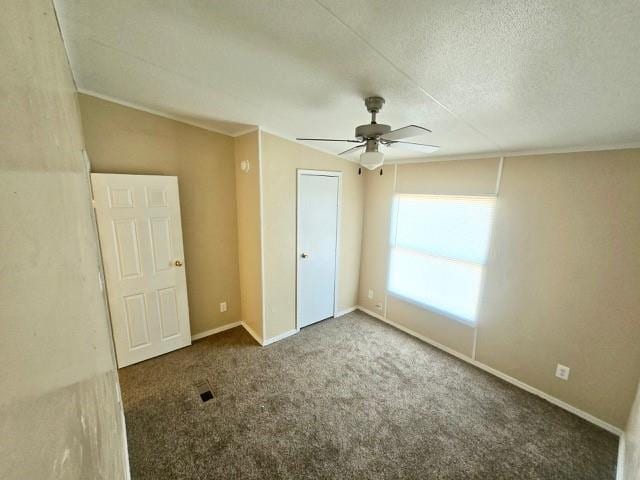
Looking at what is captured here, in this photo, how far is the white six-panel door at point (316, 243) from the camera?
3.15 metres

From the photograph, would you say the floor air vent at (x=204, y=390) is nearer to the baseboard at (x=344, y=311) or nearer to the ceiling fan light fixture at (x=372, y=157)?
the baseboard at (x=344, y=311)

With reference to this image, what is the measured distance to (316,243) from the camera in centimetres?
335

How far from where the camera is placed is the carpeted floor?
5.73ft

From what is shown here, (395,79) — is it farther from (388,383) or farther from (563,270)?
(388,383)

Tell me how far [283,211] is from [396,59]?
6.54 feet

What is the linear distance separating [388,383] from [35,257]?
2724 mm

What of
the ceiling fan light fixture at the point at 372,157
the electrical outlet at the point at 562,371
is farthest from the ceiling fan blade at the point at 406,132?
the electrical outlet at the point at 562,371

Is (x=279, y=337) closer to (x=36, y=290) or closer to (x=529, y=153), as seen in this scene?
(x=36, y=290)

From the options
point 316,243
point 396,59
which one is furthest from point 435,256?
point 396,59

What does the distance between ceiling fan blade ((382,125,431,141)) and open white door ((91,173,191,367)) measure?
220cm

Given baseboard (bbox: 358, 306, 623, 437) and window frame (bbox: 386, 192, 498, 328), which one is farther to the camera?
window frame (bbox: 386, 192, 498, 328)

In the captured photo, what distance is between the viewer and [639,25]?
32.0 inches

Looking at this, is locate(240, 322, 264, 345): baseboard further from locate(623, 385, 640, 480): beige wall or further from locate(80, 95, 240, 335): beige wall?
locate(623, 385, 640, 480): beige wall

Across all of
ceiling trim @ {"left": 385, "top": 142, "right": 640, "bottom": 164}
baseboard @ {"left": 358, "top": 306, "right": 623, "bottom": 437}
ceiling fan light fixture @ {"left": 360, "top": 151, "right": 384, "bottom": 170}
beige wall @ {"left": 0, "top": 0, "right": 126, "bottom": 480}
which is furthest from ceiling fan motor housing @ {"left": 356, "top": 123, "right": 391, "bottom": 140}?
baseboard @ {"left": 358, "top": 306, "right": 623, "bottom": 437}
